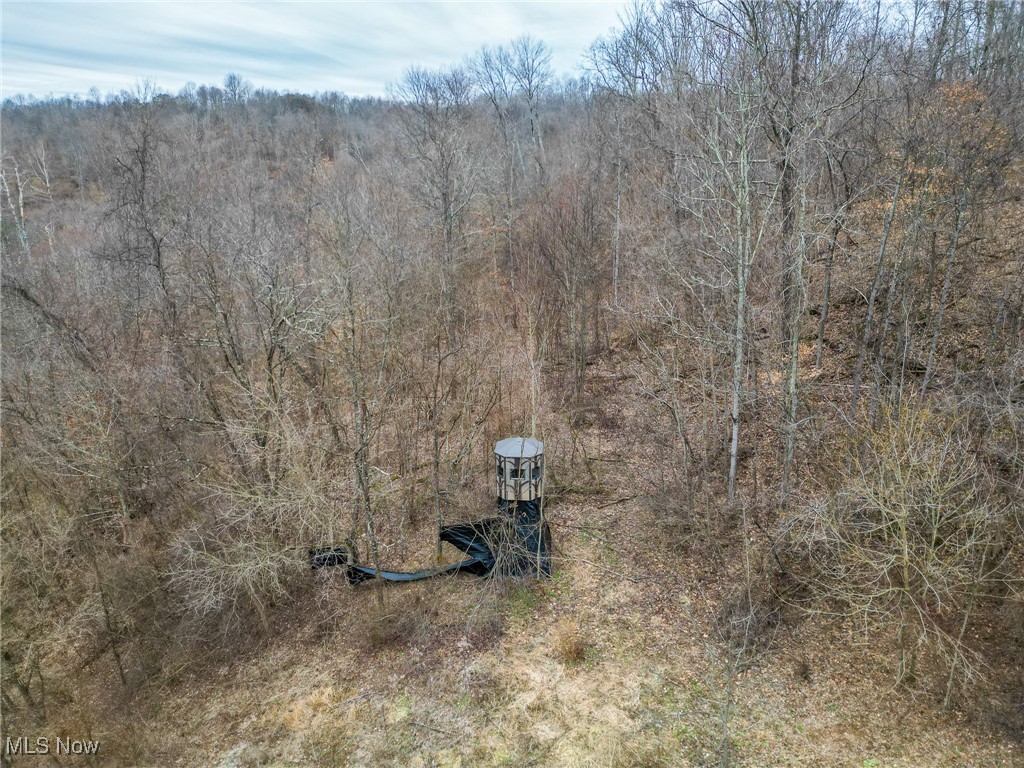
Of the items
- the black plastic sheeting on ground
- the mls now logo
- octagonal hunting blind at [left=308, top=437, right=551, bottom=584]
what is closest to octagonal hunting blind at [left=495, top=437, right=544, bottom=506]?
octagonal hunting blind at [left=308, top=437, right=551, bottom=584]

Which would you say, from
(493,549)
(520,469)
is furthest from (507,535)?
(520,469)

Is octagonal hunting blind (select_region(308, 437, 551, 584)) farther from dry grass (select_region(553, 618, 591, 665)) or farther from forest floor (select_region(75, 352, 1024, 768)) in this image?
dry grass (select_region(553, 618, 591, 665))

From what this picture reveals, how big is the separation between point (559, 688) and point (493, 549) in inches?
110

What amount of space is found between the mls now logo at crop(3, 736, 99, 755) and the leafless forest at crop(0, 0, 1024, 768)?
272mm

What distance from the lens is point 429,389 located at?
1667 cm

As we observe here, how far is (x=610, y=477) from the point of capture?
1542 cm

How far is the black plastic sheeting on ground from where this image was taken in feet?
37.7

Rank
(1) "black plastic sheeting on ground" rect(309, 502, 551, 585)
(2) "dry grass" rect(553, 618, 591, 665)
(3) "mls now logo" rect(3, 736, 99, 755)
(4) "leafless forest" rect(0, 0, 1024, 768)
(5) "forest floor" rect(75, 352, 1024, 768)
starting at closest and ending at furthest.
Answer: (5) "forest floor" rect(75, 352, 1024, 768) → (4) "leafless forest" rect(0, 0, 1024, 768) → (3) "mls now logo" rect(3, 736, 99, 755) → (2) "dry grass" rect(553, 618, 591, 665) → (1) "black plastic sheeting on ground" rect(309, 502, 551, 585)

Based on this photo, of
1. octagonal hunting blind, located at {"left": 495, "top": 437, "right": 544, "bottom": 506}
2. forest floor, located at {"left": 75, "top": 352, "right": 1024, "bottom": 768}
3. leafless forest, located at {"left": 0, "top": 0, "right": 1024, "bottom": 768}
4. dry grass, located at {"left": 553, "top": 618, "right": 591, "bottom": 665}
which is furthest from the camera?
octagonal hunting blind, located at {"left": 495, "top": 437, "right": 544, "bottom": 506}

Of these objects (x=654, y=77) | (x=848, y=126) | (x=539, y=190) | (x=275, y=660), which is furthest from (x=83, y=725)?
(x=654, y=77)

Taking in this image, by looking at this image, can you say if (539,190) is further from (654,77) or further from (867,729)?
(867,729)

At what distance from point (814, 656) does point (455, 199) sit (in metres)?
20.5

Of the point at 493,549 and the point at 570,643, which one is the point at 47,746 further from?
the point at 570,643

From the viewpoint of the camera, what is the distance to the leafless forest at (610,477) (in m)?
8.77
